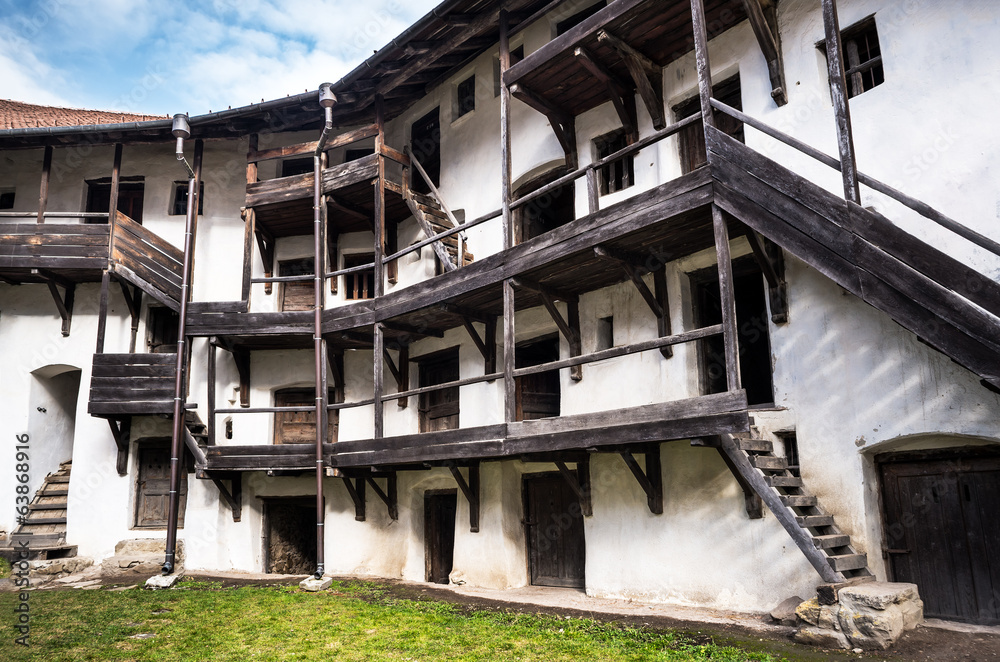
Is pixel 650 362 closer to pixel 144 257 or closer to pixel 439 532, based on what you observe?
pixel 439 532

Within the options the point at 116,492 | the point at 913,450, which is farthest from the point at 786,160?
the point at 116,492

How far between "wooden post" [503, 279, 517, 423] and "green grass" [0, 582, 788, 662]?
270cm

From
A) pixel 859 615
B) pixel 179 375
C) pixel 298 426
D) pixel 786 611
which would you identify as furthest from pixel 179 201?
pixel 859 615

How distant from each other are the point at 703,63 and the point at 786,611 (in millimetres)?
6387

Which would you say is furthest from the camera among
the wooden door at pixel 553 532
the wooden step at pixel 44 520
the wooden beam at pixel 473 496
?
the wooden step at pixel 44 520

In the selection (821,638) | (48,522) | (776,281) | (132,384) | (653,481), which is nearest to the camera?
(821,638)

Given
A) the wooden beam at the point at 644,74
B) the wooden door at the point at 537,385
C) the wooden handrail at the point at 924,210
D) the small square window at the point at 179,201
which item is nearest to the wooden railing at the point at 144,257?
the small square window at the point at 179,201

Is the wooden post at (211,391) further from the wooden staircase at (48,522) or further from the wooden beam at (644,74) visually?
the wooden beam at (644,74)

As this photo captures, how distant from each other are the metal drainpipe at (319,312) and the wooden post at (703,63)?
7.00 metres

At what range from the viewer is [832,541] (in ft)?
25.7

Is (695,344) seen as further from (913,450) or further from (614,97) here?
(614,97)

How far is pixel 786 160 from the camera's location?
937 centimetres

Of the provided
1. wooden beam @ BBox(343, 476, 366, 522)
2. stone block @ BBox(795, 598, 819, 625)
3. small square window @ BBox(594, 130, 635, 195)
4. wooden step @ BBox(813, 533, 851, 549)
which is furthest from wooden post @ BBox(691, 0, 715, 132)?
wooden beam @ BBox(343, 476, 366, 522)

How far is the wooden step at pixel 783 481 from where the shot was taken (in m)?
8.17
